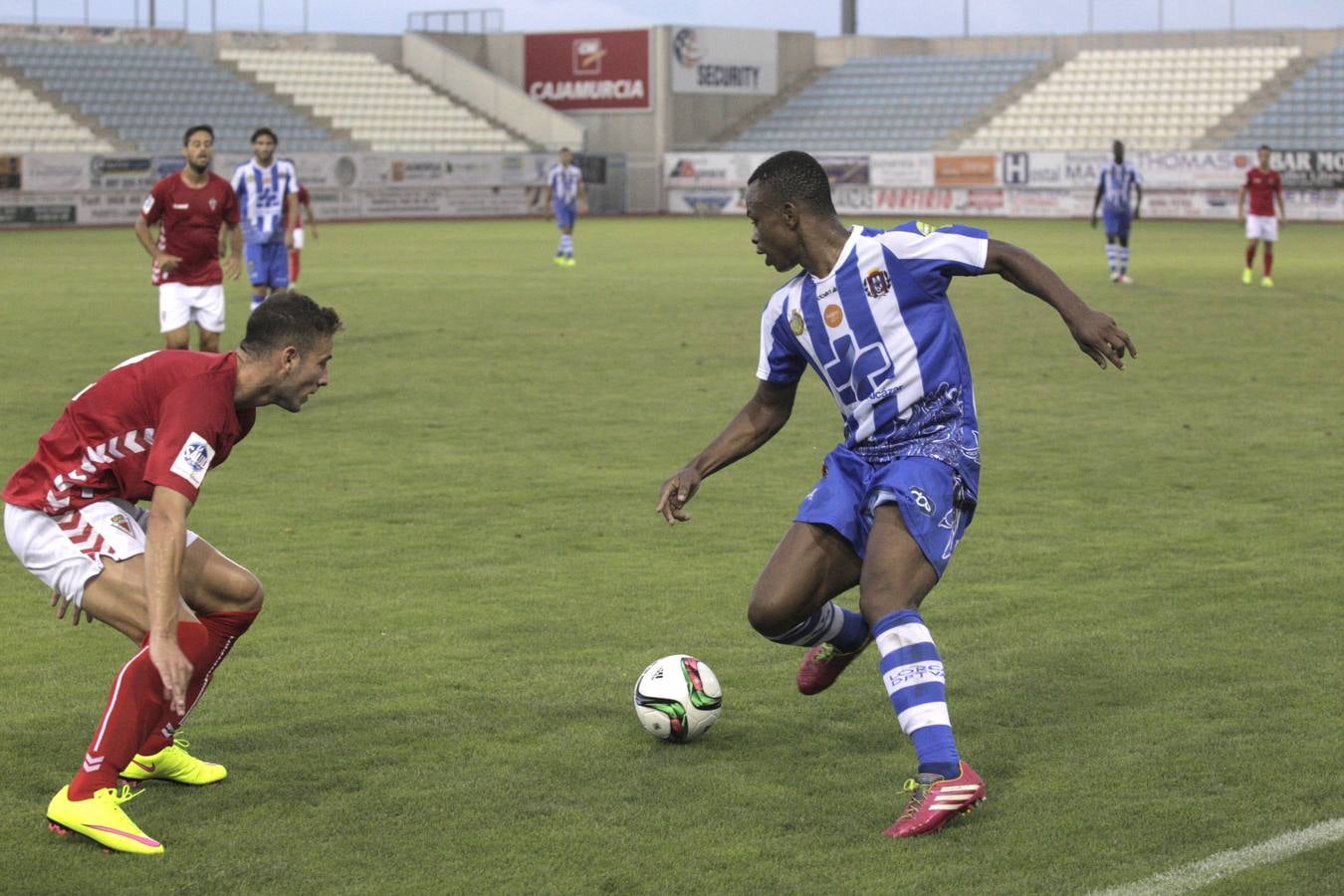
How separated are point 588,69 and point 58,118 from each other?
18946 mm

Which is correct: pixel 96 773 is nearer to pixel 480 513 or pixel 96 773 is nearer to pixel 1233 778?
pixel 1233 778

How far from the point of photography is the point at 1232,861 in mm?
4723

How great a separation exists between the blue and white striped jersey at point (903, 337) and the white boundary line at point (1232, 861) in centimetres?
134

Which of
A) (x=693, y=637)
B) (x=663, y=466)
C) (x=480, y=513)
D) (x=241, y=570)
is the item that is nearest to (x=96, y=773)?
(x=241, y=570)

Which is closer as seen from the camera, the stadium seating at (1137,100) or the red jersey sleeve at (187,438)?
the red jersey sleeve at (187,438)

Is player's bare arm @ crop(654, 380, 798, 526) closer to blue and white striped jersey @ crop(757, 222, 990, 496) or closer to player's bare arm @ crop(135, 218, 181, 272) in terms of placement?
blue and white striped jersey @ crop(757, 222, 990, 496)

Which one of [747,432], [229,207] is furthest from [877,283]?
[229,207]

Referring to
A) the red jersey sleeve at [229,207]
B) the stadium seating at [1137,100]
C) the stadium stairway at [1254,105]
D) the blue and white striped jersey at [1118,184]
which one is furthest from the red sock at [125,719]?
the stadium seating at [1137,100]

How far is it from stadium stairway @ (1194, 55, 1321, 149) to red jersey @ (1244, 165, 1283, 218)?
24.1 metres

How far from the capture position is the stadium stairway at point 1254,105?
51312 mm

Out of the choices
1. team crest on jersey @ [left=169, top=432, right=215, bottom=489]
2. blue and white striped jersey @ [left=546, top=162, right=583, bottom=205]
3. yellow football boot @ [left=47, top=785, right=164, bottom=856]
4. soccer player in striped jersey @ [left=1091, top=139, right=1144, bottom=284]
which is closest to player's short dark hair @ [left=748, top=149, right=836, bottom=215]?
team crest on jersey @ [left=169, top=432, right=215, bottom=489]

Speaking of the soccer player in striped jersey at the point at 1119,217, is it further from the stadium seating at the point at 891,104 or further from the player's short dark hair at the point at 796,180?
the stadium seating at the point at 891,104

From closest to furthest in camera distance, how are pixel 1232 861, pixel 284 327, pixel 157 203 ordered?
pixel 1232 861, pixel 284 327, pixel 157 203

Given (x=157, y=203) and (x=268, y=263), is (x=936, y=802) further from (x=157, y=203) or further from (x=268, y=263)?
(x=268, y=263)
